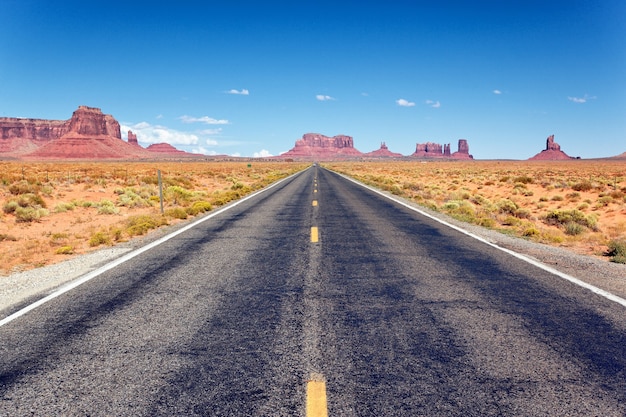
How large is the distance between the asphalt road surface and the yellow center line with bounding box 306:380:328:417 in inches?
0.5

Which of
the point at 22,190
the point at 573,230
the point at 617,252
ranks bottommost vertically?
the point at 573,230

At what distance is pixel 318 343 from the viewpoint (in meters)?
3.86

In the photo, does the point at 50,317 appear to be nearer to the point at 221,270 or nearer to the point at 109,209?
the point at 221,270

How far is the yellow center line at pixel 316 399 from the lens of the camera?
275 cm

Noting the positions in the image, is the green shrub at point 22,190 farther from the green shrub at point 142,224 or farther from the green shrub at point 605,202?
the green shrub at point 605,202

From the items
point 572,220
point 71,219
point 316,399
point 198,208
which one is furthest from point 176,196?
point 316,399

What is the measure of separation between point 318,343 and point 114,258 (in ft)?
17.9

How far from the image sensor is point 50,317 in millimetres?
4621

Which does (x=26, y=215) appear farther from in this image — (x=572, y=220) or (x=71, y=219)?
(x=572, y=220)

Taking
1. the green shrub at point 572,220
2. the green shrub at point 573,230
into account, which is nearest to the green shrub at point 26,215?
the green shrub at point 573,230

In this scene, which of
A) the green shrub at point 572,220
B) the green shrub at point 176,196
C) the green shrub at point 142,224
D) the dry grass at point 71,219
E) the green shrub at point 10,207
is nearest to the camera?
the dry grass at point 71,219

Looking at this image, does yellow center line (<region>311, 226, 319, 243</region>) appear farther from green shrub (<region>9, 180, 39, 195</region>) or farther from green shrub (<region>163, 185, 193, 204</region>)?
green shrub (<region>9, 180, 39, 195</region>)

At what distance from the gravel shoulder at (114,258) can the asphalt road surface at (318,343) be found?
54 cm

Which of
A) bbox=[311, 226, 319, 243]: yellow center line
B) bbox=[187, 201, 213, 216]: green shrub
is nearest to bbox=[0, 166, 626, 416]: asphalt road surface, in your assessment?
bbox=[311, 226, 319, 243]: yellow center line
